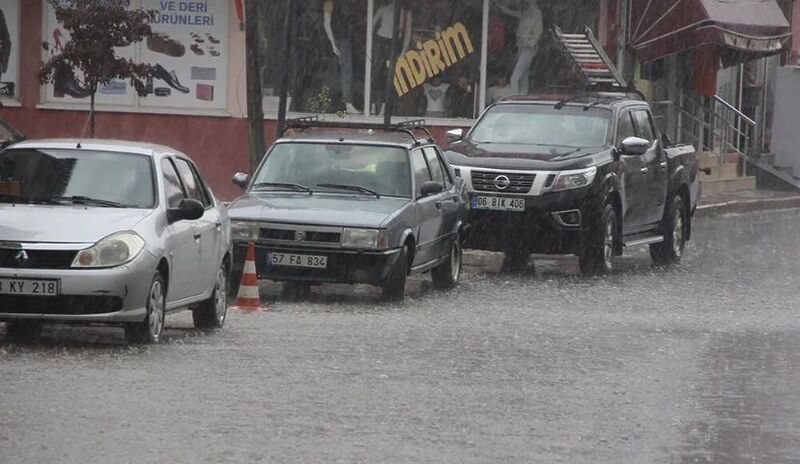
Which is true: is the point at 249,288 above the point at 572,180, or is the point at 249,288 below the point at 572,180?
below

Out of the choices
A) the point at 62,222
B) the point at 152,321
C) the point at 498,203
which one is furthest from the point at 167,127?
the point at 62,222

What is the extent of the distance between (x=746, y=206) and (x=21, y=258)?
22959 mm

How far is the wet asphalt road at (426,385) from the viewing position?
886 cm

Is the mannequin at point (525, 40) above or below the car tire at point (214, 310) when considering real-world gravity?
above

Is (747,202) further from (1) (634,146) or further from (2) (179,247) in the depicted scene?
(2) (179,247)

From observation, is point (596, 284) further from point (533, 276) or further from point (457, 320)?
point (457, 320)

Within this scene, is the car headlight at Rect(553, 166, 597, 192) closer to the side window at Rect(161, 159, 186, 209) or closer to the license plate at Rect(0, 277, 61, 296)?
the side window at Rect(161, 159, 186, 209)

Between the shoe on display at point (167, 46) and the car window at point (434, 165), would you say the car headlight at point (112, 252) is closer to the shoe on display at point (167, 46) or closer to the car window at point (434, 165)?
the car window at point (434, 165)

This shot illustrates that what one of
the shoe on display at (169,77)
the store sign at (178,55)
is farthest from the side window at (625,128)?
the shoe on display at (169,77)

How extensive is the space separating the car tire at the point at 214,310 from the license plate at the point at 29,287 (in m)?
2.15

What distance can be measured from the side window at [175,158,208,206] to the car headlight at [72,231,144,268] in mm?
1671

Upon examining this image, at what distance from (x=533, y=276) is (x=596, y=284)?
1.04m

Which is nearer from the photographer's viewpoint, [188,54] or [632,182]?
[632,182]

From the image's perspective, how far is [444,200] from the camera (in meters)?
18.2
